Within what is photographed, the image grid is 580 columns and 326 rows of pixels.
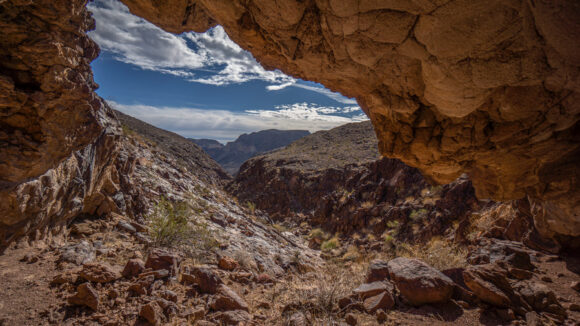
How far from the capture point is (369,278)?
3.97 m

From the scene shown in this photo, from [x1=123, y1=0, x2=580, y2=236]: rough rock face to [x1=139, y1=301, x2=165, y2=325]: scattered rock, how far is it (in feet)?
11.8

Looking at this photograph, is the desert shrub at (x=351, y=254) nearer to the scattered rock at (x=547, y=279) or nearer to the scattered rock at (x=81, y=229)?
the scattered rock at (x=547, y=279)

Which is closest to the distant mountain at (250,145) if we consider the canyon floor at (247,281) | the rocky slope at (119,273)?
the rocky slope at (119,273)

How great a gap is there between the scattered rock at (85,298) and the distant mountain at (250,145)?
87537 mm

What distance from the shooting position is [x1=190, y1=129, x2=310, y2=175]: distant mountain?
3693 inches

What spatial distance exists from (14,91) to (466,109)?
5.44 metres

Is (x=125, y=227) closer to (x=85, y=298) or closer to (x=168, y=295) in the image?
(x=85, y=298)

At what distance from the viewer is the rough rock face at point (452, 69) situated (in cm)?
201

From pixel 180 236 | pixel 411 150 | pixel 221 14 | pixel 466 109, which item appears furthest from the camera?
pixel 180 236

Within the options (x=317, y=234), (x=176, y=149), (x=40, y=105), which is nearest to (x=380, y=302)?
(x=40, y=105)

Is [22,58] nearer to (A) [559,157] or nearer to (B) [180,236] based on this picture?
(B) [180,236]

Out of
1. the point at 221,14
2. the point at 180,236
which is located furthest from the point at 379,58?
the point at 180,236

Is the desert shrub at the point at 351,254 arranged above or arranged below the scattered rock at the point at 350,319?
below

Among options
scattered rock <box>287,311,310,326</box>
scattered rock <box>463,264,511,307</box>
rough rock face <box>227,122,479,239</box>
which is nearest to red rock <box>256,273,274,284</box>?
scattered rock <box>287,311,310,326</box>
